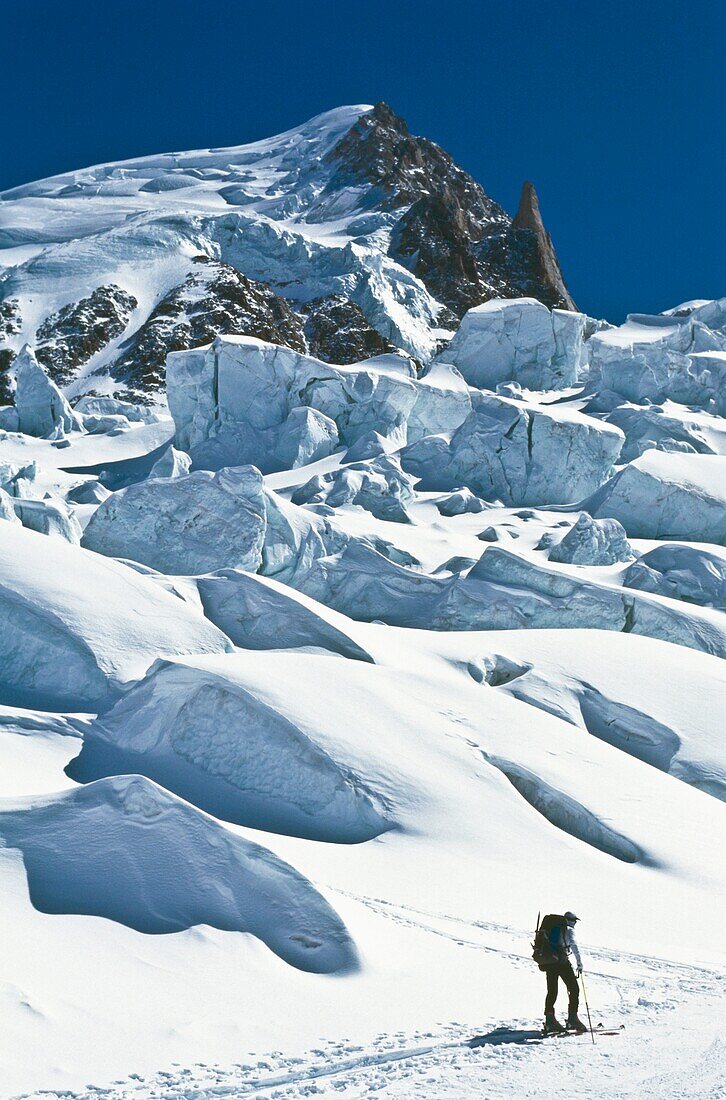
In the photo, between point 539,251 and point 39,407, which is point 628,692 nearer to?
point 39,407

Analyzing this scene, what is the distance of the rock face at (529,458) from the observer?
42.3 metres

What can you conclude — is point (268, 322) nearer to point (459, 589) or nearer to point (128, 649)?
point (459, 589)

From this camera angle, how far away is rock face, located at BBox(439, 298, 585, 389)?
197 feet

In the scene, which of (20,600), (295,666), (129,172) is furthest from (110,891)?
(129,172)

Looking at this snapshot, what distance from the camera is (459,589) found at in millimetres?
25547

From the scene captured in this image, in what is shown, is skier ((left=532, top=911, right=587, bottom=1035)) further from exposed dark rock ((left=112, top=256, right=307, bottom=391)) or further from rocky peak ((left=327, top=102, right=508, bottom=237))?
rocky peak ((left=327, top=102, right=508, bottom=237))

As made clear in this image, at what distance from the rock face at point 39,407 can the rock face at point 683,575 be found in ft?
105

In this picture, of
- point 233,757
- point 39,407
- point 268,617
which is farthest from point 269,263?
point 233,757

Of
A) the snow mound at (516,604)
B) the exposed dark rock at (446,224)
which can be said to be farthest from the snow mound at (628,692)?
the exposed dark rock at (446,224)

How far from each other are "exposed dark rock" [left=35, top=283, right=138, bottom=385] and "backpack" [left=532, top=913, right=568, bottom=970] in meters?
74.1

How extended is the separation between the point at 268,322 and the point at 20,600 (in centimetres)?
6860

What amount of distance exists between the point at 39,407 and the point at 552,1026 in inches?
1925

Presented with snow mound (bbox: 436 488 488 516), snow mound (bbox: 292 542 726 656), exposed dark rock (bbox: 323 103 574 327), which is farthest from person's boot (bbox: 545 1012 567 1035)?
exposed dark rock (bbox: 323 103 574 327)

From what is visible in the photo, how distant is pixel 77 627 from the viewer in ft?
55.3
